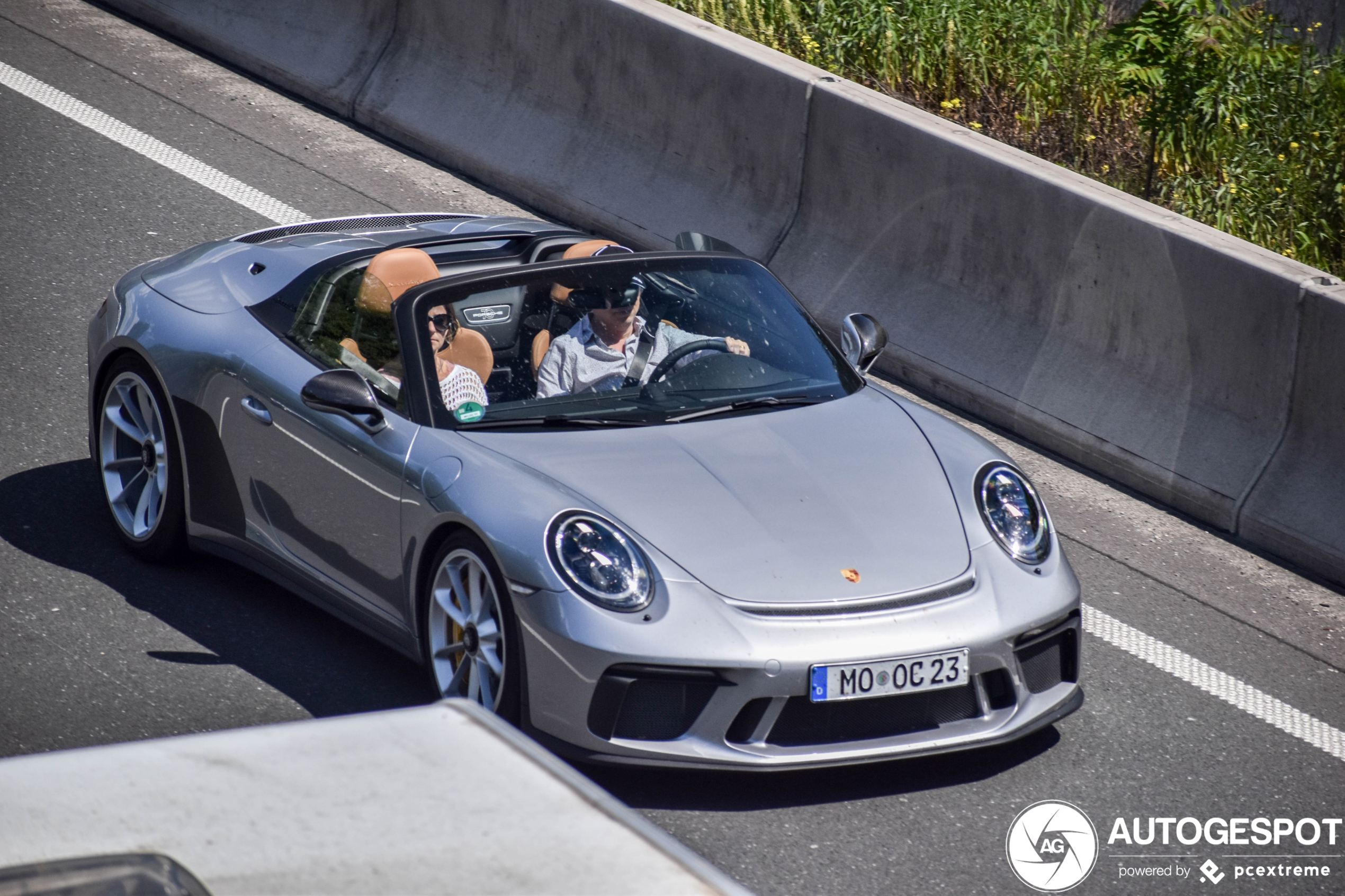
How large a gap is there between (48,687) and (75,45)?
7506 mm

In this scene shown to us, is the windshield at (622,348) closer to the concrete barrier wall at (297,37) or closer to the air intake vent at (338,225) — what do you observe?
the air intake vent at (338,225)

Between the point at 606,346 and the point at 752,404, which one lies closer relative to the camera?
the point at 752,404

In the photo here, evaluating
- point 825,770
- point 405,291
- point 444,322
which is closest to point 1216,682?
point 825,770

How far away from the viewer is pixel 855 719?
4.49 metres

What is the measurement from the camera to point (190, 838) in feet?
8.03

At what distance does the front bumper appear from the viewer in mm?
4406

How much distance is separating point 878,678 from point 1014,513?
3.14 feet

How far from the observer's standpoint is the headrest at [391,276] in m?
5.66

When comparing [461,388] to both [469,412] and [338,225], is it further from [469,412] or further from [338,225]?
[338,225]

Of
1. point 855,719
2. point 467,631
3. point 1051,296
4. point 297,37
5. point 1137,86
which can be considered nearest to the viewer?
point 855,719

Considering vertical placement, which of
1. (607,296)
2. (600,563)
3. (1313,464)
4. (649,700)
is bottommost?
(649,700)

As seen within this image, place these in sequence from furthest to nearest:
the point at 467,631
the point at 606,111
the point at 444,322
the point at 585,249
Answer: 1. the point at 606,111
2. the point at 585,249
3. the point at 444,322
4. the point at 467,631

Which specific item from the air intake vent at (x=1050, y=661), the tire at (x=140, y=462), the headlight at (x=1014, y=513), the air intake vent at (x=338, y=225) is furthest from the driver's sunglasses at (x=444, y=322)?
the air intake vent at (x=1050, y=661)

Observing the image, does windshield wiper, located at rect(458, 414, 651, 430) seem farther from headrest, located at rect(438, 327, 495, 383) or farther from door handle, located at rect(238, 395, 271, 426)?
door handle, located at rect(238, 395, 271, 426)
